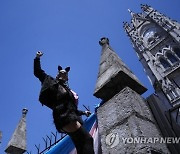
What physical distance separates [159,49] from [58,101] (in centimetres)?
2565

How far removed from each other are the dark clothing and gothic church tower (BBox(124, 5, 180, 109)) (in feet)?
59.9

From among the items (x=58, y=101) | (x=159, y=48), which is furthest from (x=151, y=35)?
(x=58, y=101)

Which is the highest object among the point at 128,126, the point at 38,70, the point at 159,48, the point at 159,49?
the point at 159,48

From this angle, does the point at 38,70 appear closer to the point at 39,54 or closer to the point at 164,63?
the point at 39,54

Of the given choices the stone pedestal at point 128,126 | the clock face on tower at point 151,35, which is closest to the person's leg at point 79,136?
the stone pedestal at point 128,126

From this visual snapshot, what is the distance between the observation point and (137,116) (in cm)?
237

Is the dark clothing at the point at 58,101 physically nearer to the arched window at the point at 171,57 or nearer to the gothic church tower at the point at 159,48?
the gothic church tower at the point at 159,48

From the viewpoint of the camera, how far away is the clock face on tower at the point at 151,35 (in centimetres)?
2715

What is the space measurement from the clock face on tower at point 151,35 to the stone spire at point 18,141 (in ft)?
78.3

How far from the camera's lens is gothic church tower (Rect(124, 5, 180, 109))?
69.9 ft

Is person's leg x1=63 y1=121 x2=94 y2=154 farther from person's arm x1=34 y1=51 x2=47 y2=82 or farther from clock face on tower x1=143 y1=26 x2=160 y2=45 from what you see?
clock face on tower x1=143 y1=26 x2=160 y2=45

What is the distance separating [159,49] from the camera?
25.6 meters

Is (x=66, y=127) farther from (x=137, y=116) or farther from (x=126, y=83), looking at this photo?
(x=126, y=83)

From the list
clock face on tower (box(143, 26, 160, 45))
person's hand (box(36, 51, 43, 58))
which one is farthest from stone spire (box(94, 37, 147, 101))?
clock face on tower (box(143, 26, 160, 45))
